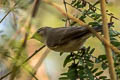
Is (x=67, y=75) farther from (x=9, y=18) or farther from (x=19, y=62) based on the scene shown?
(x=19, y=62)

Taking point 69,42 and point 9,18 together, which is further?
point 69,42

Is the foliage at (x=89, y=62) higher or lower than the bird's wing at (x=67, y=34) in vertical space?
lower

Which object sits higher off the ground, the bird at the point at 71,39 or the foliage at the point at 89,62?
the bird at the point at 71,39

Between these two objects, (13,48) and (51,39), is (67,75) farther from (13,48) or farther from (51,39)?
(51,39)

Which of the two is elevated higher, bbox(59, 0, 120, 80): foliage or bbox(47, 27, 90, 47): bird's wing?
bbox(47, 27, 90, 47): bird's wing

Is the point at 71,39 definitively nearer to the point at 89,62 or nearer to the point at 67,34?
the point at 67,34

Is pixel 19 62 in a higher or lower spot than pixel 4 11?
lower

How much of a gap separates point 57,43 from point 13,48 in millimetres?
541

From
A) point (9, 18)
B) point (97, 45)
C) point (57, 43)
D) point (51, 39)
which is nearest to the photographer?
point (9, 18)

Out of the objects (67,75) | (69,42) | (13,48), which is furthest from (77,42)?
(13,48)

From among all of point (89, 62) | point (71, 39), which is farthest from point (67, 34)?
point (89, 62)

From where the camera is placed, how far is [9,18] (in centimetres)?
70

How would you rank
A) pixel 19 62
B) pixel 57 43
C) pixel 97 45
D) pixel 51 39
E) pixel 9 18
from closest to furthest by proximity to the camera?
pixel 19 62, pixel 9 18, pixel 97 45, pixel 57 43, pixel 51 39

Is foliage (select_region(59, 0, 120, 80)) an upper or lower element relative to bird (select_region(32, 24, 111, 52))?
lower
